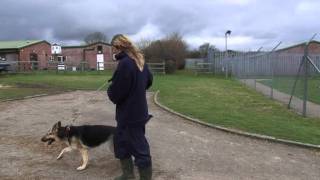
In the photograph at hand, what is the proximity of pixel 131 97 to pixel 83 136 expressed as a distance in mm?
1533

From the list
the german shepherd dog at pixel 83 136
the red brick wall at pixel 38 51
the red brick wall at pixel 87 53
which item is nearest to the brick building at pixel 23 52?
the red brick wall at pixel 38 51

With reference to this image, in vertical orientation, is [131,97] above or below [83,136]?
above

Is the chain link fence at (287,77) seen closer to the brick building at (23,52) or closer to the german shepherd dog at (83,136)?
the german shepherd dog at (83,136)

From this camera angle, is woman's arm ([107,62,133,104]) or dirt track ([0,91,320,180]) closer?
woman's arm ([107,62,133,104])

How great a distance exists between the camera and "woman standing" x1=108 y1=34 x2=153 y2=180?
6.79 meters

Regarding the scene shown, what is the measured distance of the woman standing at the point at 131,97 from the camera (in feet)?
22.3

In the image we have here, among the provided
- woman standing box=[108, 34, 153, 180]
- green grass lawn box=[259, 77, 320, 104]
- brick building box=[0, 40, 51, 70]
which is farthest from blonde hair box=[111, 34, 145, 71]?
brick building box=[0, 40, 51, 70]

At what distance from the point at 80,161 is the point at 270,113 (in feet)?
27.8

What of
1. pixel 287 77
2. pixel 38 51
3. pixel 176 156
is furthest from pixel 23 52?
pixel 176 156

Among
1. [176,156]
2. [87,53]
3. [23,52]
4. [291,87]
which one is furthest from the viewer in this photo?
[87,53]

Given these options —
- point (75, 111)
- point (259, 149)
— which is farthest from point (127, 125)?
point (75, 111)

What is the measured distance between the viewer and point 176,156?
9180mm

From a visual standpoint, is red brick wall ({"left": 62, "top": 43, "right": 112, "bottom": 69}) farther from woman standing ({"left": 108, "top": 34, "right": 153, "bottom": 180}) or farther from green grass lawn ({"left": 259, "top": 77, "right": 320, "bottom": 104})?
woman standing ({"left": 108, "top": 34, "right": 153, "bottom": 180})

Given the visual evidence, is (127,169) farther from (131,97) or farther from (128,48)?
(128,48)
